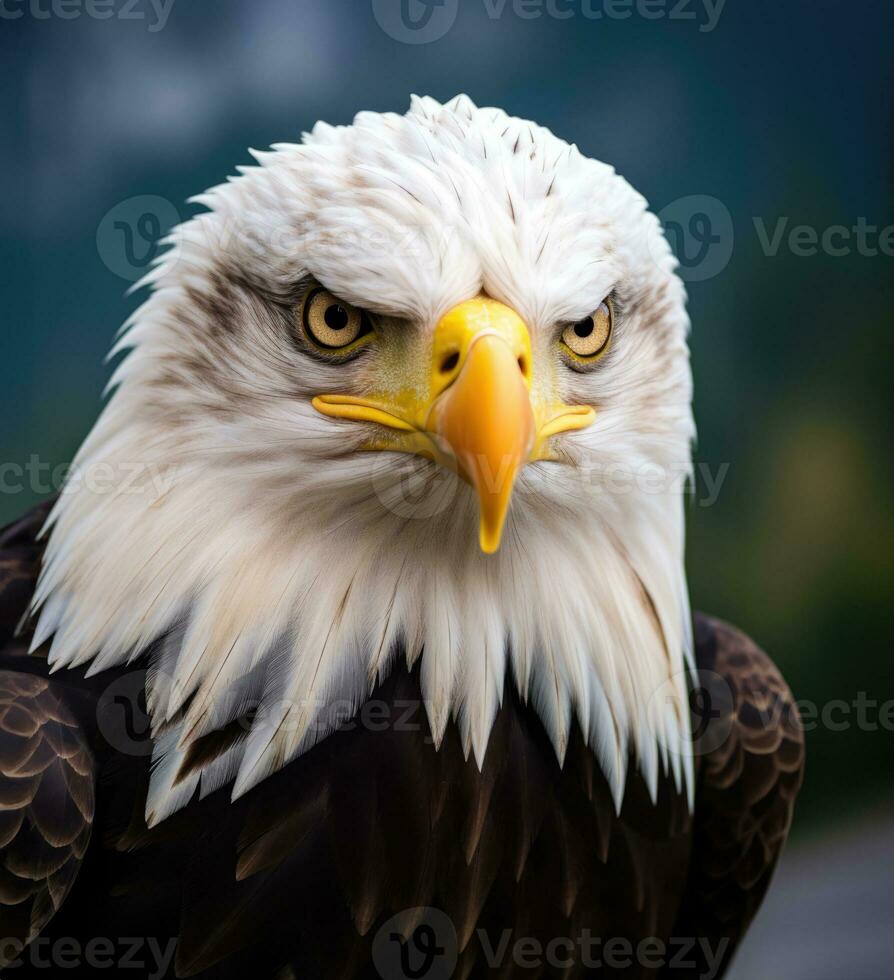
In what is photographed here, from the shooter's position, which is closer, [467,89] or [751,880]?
[751,880]

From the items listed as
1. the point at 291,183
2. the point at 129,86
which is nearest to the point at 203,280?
the point at 291,183

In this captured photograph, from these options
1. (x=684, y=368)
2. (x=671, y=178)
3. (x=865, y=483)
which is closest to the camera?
(x=684, y=368)

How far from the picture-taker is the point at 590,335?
1025 mm

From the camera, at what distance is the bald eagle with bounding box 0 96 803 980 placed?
0.95 meters

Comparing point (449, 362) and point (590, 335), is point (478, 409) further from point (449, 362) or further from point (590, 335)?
point (590, 335)

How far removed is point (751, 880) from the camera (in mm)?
1398

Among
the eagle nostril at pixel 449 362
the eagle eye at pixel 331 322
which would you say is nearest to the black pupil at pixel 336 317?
the eagle eye at pixel 331 322

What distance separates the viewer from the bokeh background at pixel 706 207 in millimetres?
2225

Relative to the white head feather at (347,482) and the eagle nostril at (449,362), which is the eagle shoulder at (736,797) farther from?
the eagle nostril at (449,362)

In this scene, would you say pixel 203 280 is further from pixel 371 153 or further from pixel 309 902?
pixel 309 902

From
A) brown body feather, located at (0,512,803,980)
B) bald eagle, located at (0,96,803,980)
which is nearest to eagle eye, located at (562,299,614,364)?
bald eagle, located at (0,96,803,980)

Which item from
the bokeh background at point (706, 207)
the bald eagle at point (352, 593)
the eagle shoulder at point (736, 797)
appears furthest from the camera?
the bokeh background at point (706, 207)

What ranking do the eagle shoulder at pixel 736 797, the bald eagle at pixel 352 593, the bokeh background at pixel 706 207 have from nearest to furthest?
the bald eagle at pixel 352 593 < the eagle shoulder at pixel 736 797 < the bokeh background at pixel 706 207

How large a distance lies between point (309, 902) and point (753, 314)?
7.32ft
